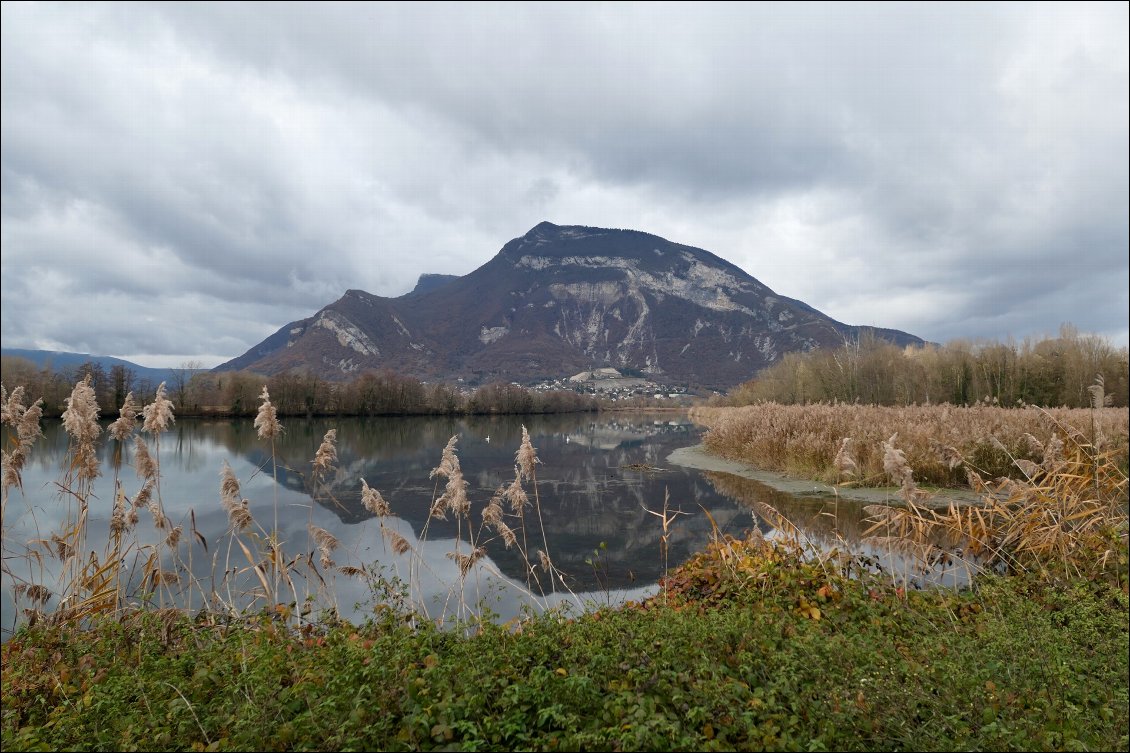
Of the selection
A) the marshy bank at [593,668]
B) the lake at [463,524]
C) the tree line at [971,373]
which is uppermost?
the tree line at [971,373]

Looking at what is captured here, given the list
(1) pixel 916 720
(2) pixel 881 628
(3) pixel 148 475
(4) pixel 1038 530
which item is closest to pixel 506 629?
(1) pixel 916 720

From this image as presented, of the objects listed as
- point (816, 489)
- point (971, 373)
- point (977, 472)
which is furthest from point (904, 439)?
point (971, 373)

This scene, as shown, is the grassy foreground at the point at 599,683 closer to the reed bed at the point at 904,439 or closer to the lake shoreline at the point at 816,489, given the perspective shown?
the lake shoreline at the point at 816,489

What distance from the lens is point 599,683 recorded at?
11.4ft

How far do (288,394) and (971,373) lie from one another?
6732 cm

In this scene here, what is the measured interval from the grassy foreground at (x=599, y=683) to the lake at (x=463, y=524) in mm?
1005

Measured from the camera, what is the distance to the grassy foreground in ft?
9.61

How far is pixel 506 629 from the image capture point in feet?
15.0

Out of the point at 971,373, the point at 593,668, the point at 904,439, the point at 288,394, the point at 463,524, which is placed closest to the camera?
the point at 593,668

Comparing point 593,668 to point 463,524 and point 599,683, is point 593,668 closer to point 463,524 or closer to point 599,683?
point 599,683

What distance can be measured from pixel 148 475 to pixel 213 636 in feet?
7.13

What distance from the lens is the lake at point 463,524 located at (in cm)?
734

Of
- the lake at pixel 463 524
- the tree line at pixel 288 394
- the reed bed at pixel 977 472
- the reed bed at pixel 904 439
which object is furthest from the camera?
the tree line at pixel 288 394

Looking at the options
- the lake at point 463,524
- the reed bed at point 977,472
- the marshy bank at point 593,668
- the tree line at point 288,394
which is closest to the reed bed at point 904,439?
the reed bed at point 977,472
